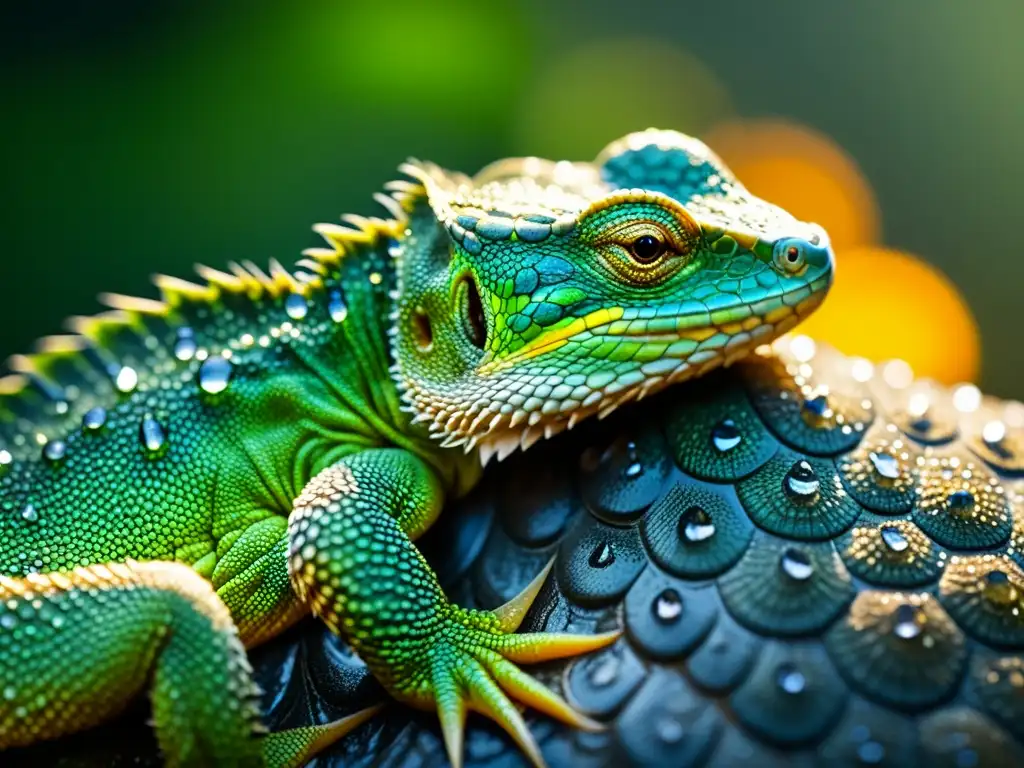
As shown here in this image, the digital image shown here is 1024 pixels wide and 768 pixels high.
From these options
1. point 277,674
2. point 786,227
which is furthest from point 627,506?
point 277,674

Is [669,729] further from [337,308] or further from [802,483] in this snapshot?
[337,308]

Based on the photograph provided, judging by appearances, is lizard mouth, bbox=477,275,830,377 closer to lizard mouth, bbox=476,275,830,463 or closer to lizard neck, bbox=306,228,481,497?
lizard mouth, bbox=476,275,830,463

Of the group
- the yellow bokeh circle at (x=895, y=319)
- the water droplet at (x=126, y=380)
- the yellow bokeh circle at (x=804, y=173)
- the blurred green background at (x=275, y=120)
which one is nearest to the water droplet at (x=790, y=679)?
the water droplet at (x=126, y=380)

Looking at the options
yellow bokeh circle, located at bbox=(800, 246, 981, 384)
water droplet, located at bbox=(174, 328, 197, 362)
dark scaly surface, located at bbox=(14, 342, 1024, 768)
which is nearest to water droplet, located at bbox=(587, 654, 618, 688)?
dark scaly surface, located at bbox=(14, 342, 1024, 768)

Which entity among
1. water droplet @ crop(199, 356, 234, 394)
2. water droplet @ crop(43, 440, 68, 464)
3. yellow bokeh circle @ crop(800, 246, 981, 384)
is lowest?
water droplet @ crop(43, 440, 68, 464)

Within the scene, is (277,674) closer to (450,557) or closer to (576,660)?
(450,557)

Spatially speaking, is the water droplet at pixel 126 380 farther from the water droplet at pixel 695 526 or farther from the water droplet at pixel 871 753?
the water droplet at pixel 871 753
